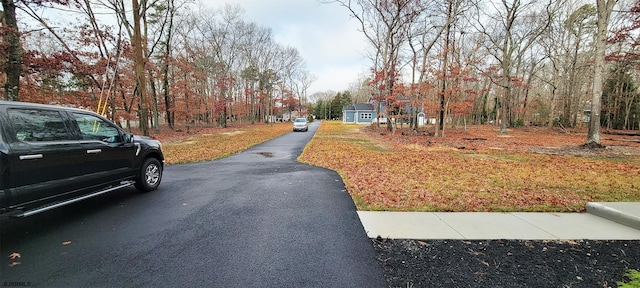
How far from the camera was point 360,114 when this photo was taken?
56656 millimetres

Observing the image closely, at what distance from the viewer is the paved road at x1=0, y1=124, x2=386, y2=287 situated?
2.54 m

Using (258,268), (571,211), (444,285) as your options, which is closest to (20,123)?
(258,268)

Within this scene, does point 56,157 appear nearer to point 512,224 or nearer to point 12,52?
point 512,224

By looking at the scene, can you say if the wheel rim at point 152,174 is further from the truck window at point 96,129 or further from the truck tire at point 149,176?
the truck window at point 96,129

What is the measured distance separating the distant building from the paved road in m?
51.7

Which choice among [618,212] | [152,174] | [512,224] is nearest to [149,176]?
[152,174]

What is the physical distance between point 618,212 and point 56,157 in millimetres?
8483

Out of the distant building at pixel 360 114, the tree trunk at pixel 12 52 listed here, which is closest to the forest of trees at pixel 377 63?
the tree trunk at pixel 12 52

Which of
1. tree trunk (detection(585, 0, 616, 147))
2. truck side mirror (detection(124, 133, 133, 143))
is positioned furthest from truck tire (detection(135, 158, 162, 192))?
tree trunk (detection(585, 0, 616, 147))

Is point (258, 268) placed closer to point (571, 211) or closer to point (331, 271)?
point (331, 271)

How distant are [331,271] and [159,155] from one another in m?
5.18

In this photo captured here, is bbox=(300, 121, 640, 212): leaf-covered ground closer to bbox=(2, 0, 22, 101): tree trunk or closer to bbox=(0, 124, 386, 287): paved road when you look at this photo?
bbox=(0, 124, 386, 287): paved road

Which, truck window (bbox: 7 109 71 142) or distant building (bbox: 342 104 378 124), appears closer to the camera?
truck window (bbox: 7 109 71 142)

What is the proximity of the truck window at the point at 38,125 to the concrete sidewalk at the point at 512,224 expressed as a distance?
468 centimetres
